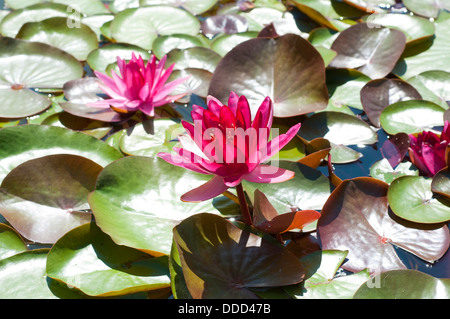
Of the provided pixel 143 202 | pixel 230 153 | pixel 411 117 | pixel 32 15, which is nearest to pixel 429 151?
pixel 411 117

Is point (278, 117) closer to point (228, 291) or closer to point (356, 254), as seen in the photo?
point (356, 254)

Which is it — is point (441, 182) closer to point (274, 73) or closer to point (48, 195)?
point (274, 73)

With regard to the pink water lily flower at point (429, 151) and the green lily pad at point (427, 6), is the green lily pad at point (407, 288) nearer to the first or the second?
the pink water lily flower at point (429, 151)

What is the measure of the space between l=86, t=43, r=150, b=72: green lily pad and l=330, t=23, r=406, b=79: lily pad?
3.93 feet

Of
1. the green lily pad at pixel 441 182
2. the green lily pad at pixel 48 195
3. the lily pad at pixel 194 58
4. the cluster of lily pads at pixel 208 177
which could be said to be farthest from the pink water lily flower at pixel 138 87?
the green lily pad at pixel 441 182

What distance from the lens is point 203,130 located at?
141 cm

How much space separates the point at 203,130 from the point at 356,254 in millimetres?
731

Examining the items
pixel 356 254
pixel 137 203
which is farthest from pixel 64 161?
pixel 356 254

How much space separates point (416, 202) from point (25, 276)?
1510mm

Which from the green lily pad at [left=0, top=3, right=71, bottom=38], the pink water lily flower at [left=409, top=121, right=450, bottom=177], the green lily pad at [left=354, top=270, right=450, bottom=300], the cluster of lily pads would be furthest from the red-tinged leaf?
the green lily pad at [left=0, top=3, right=71, bottom=38]

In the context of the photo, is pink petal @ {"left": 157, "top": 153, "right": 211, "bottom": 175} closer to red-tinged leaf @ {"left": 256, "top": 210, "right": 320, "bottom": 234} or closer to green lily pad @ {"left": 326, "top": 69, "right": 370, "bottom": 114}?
red-tinged leaf @ {"left": 256, "top": 210, "right": 320, "bottom": 234}

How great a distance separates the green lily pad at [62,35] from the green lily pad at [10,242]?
1490mm

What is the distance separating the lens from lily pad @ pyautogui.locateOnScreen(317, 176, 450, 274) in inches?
63.6

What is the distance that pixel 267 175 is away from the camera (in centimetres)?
141
